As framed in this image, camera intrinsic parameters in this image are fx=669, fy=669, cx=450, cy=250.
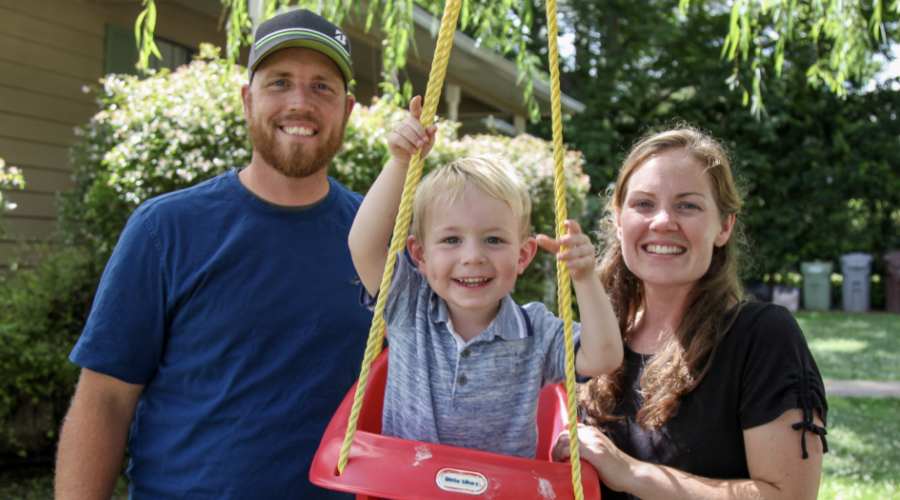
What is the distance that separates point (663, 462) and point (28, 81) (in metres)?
5.97

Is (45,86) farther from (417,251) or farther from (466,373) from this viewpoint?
(466,373)

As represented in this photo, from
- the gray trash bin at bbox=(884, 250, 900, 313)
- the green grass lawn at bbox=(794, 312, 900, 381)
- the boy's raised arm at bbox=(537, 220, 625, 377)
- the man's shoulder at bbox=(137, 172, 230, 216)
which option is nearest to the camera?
the boy's raised arm at bbox=(537, 220, 625, 377)

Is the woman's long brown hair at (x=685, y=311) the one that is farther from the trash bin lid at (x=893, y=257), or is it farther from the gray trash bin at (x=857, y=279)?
the trash bin lid at (x=893, y=257)

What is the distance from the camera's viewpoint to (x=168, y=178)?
4.29 meters

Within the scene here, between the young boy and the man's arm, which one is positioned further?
the man's arm

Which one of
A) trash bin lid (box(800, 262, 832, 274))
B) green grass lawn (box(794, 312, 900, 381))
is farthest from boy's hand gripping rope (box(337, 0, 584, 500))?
trash bin lid (box(800, 262, 832, 274))

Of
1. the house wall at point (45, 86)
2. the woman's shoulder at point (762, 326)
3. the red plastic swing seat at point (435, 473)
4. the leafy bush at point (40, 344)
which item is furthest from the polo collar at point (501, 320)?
the house wall at point (45, 86)

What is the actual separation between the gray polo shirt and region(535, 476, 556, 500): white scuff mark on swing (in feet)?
1.20

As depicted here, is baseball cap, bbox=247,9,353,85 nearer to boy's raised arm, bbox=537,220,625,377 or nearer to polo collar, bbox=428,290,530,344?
polo collar, bbox=428,290,530,344

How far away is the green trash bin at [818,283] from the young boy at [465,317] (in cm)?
1388

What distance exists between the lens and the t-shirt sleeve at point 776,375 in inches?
59.2

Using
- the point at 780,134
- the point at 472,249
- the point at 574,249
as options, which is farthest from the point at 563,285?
the point at 780,134

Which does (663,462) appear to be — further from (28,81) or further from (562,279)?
(28,81)

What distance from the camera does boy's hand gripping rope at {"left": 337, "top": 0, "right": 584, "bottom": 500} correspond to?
4.33ft
